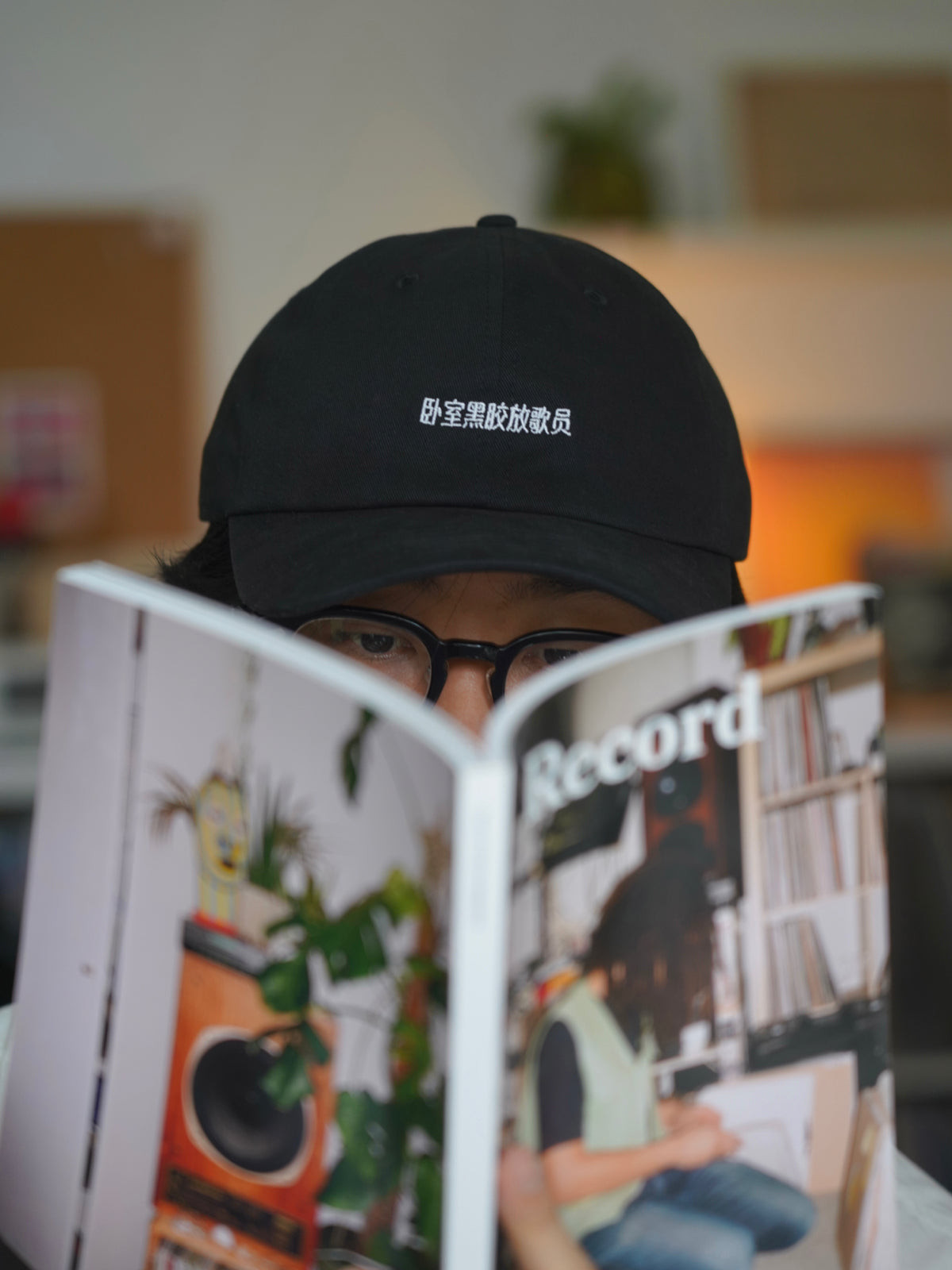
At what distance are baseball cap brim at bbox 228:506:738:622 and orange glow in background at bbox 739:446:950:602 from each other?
94.0 inches

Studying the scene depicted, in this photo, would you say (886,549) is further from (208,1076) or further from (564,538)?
(208,1076)

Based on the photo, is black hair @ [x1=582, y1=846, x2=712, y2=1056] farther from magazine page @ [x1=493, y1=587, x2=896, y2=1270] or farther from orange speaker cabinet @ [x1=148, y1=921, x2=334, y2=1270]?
orange speaker cabinet @ [x1=148, y1=921, x2=334, y2=1270]

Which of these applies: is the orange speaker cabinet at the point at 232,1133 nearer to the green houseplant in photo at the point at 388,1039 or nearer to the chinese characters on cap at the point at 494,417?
the green houseplant in photo at the point at 388,1039

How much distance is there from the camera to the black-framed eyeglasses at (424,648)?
836 mm

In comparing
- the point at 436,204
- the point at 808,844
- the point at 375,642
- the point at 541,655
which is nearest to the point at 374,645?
the point at 375,642

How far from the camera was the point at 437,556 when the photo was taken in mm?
699

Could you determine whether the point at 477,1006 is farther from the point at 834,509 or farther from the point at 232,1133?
the point at 834,509

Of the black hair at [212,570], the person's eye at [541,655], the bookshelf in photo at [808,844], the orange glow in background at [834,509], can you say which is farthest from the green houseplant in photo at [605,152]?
the bookshelf in photo at [808,844]

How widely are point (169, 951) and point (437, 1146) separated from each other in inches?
4.9

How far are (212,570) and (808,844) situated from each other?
0.61 m

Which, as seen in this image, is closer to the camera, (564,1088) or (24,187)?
(564,1088)

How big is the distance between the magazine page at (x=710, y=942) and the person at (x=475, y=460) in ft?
0.87

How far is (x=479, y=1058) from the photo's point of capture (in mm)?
390

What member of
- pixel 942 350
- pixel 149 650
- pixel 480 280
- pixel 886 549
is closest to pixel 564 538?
pixel 480 280
